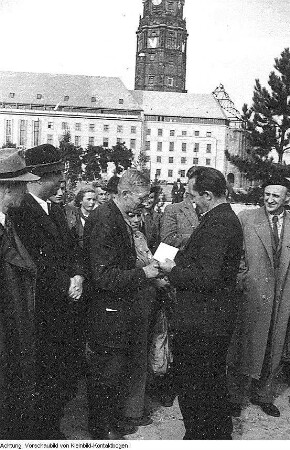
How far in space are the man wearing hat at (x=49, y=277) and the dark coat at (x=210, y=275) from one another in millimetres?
481

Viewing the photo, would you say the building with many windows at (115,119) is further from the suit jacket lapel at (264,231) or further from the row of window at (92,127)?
the suit jacket lapel at (264,231)

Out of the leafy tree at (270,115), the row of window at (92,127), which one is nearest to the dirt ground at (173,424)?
the leafy tree at (270,115)

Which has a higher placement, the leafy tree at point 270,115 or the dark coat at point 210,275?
the leafy tree at point 270,115

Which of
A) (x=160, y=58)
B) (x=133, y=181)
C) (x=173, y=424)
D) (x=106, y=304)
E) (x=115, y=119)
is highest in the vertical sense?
(x=160, y=58)

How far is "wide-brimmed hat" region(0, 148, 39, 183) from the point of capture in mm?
2059

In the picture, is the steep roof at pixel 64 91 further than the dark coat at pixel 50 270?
Yes

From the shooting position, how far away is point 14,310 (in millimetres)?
1997

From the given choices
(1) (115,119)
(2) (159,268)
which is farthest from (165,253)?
(1) (115,119)

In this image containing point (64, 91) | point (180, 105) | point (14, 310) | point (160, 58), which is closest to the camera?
point (14, 310)

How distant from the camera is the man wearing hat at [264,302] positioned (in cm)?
305

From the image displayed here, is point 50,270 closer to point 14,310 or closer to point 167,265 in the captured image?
point 14,310

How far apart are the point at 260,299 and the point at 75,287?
3.80ft

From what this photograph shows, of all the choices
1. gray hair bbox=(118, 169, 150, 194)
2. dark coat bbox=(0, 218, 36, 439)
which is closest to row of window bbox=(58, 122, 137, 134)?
gray hair bbox=(118, 169, 150, 194)
